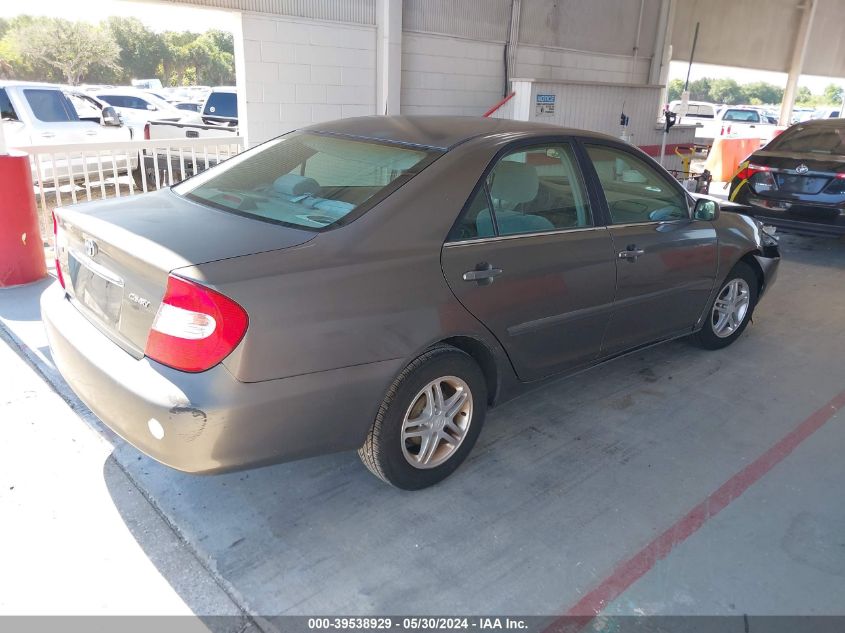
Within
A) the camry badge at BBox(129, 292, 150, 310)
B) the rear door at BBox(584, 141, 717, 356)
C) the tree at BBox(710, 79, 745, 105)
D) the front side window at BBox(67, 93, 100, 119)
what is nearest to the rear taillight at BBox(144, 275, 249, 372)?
the camry badge at BBox(129, 292, 150, 310)

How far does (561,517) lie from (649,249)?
1710 millimetres

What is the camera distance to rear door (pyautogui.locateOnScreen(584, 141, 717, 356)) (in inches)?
145

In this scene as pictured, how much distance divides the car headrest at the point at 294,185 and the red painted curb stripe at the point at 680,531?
2.08 metres

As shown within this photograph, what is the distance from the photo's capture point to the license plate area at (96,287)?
8.55ft

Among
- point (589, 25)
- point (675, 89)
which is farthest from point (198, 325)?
point (675, 89)

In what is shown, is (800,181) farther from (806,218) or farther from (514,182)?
(514,182)

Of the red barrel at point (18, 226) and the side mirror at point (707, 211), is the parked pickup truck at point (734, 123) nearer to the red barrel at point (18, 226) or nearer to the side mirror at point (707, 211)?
the side mirror at point (707, 211)

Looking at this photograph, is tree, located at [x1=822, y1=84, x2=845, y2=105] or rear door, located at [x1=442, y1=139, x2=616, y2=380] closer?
rear door, located at [x1=442, y1=139, x2=616, y2=380]

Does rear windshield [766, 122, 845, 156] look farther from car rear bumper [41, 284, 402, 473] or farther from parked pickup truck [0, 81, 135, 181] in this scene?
parked pickup truck [0, 81, 135, 181]

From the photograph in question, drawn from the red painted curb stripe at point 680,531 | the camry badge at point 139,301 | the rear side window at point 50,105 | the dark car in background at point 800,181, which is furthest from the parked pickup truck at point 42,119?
the red painted curb stripe at point 680,531

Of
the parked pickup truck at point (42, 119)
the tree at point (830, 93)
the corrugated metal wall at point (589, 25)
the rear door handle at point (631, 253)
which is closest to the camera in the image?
the rear door handle at point (631, 253)

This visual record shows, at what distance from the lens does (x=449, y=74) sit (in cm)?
1015

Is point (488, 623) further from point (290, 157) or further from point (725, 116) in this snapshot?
point (725, 116)

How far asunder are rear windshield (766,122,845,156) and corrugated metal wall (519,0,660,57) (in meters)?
4.67
